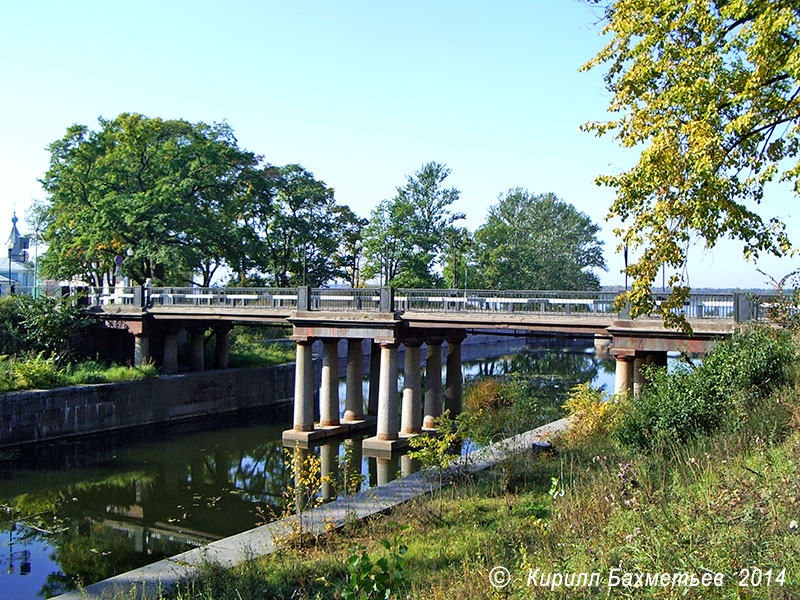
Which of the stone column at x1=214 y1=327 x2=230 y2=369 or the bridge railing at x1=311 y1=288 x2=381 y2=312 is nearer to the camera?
the bridge railing at x1=311 y1=288 x2=381 y2=312

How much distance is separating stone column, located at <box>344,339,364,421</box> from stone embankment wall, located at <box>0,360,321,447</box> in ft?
28.7

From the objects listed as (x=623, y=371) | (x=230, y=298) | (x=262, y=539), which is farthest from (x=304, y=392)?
(x=262, y=539)

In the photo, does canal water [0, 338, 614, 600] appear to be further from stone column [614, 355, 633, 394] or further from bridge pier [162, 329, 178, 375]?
stone column [614, 355, 633, 394]

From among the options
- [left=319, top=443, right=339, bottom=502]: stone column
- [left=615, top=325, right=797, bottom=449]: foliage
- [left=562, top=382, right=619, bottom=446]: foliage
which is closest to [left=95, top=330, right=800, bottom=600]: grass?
[left=615, top=325, right=797, bottom=449]: foliage

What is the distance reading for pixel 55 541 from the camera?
641 inches

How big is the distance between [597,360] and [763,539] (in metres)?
62.2

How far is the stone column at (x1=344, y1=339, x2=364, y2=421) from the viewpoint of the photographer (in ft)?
91.9

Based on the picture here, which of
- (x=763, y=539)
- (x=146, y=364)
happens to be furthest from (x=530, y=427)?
(x=146, y=364)

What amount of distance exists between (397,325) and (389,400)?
2550mm

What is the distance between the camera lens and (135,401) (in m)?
30.2

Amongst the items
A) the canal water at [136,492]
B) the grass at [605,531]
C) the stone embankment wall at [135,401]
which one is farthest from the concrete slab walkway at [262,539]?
the stone embankment wall at [135,401]

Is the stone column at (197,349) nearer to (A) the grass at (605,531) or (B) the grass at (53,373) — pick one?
(B) the grass at (53,373)

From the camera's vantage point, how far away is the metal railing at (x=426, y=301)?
19641 millimetres

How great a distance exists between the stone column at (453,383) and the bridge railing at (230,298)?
250 inches
